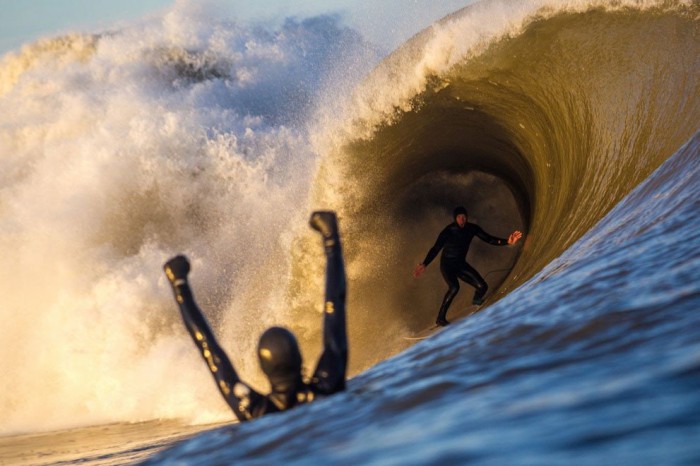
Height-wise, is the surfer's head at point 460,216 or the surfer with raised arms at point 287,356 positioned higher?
the surfer's head at point 460,216

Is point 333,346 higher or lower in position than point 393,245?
lower

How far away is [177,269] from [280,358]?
679 mm

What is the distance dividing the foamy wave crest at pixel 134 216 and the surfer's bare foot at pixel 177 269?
6.96 metres

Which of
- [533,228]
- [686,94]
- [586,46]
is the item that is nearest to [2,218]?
[533,228]

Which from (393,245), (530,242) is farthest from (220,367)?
(393,245)

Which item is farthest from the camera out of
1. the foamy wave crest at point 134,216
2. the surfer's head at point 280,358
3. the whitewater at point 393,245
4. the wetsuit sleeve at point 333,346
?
the foamy wave crest at point 134,216

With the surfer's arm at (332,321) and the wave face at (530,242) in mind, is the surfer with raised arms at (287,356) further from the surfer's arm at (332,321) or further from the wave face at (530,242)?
the wave face at (530,242)

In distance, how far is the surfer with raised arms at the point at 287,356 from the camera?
304 centimetres

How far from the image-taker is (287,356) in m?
3.02

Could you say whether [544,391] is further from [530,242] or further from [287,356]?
[530,242]

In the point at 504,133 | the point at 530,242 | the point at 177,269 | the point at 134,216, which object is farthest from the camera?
the point at 134,216

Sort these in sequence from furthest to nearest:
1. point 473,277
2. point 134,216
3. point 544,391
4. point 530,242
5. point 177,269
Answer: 1. point 134,216
2. point 473,277
3. point 530,242
4. point 177,269
5. point 544,391

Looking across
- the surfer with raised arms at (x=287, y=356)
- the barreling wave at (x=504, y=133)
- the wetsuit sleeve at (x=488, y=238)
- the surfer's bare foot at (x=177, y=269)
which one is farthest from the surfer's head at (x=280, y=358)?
the wetsuit sleeve at (x=488, y=238)

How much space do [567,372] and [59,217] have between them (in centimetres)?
1577
